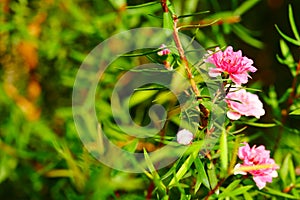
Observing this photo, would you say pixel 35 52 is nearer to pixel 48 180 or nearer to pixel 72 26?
pixel 72 26

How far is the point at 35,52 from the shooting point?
935 mm

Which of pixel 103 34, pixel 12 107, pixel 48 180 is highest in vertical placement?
pixel 103 34

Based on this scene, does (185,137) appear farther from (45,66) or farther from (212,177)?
(45,66)

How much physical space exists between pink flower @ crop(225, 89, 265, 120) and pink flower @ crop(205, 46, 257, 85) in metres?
0.02

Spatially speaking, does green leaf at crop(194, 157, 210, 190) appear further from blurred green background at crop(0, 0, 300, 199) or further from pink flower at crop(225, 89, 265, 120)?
blurred green background at crop(0, 0, 300, 199)

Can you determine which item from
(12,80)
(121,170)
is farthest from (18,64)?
(121,170)

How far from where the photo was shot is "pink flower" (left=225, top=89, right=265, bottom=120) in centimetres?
47

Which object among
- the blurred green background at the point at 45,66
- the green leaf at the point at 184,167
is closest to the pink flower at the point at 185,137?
the green leaf at the point at 184,167

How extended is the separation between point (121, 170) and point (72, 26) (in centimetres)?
40

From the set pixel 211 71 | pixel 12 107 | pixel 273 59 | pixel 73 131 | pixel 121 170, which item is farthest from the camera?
pixel 273 59

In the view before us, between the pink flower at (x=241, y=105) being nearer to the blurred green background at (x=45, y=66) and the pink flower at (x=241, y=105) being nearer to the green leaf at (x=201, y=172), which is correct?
the green leaf at (x=201, y=172)

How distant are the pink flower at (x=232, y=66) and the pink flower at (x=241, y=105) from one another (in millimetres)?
22

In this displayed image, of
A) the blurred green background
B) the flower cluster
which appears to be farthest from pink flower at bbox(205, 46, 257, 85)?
the blurred green background

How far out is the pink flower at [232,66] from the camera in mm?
459
